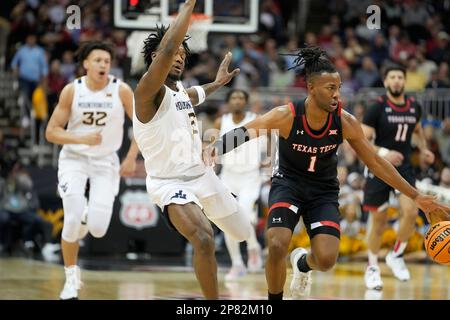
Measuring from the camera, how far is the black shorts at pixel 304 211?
7.78 meters

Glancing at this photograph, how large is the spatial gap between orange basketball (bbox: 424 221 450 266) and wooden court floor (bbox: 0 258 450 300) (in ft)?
6.42

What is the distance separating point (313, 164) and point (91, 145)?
2.43 metres

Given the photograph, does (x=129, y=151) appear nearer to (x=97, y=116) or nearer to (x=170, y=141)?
(x=97, y=116)

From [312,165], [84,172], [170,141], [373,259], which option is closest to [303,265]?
[312,165]

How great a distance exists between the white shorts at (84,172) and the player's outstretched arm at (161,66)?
2179mm

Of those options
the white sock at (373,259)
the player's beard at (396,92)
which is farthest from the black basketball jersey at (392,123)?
the white sock at (373,259)

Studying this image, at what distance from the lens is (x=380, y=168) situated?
7.78 metres

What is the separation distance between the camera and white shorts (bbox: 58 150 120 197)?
362 inches

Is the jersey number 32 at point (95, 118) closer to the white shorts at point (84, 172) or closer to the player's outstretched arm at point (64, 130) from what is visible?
the player's outstretched arm at point (64, 130)

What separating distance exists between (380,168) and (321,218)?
2.15 ft

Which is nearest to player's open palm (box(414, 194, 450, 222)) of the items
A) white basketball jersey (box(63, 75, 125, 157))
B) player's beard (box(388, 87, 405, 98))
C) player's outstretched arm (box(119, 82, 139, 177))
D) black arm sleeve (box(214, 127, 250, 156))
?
black arm sleeve (box(214, 127, 250, 156))

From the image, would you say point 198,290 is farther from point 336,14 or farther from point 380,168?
point 336,14

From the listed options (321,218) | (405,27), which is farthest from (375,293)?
(405,27)

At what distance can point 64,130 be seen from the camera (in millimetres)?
9242
